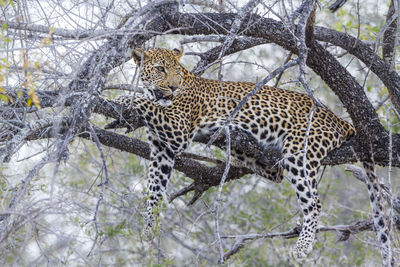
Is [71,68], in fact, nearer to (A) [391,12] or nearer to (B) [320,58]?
(B) [320,58]

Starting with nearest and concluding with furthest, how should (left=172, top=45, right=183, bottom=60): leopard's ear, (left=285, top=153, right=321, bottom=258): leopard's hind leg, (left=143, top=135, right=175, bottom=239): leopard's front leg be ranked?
1. (left=285, top=153, right=321, bottom=258): leopard's hind leg
2. (left=143, top=135, right=175, bottom=239): leopard's front leg
3. (left=172, top=45, right=183, bottom=60): leopard's ear

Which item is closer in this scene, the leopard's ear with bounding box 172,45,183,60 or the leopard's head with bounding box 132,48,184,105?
the leopard's head with bounding box 132,48,184,105

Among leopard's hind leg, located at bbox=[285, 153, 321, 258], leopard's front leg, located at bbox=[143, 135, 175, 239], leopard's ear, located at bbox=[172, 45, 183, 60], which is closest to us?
leopard's hind leg, located at bbox=[285, 153, 321, 258]

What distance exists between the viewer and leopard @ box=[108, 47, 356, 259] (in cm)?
750

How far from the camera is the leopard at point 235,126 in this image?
7500mm

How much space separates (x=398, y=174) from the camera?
14578mm

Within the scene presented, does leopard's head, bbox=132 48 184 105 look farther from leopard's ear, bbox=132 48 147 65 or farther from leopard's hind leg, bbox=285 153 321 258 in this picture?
leopard's hind leg, bbox=285 153 321 258

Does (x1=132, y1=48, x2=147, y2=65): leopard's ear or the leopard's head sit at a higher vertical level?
(x1=132, y1=48, x2=147, y2=65): leopard's ear

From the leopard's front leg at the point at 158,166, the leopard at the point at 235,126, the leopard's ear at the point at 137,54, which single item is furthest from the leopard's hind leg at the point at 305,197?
the leopard's ear at the point at 137,54

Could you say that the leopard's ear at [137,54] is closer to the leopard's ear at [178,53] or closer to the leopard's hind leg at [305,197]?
the leopard's ear at [178,53]

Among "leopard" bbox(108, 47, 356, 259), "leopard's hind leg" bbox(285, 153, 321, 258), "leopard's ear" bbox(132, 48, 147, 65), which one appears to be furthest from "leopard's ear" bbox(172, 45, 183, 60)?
"leopard's hind leg" bbox(285, 153, 321, 258)

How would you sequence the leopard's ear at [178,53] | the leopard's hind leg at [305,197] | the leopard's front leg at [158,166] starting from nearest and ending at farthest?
1. the leopard's hind leg at [305,197]
2. the leopard's front leg at [158,166]
3. the leopard's ear at [178,53]

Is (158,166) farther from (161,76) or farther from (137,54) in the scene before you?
(137,54)

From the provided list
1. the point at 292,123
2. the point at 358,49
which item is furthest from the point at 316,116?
the point at 358,49
